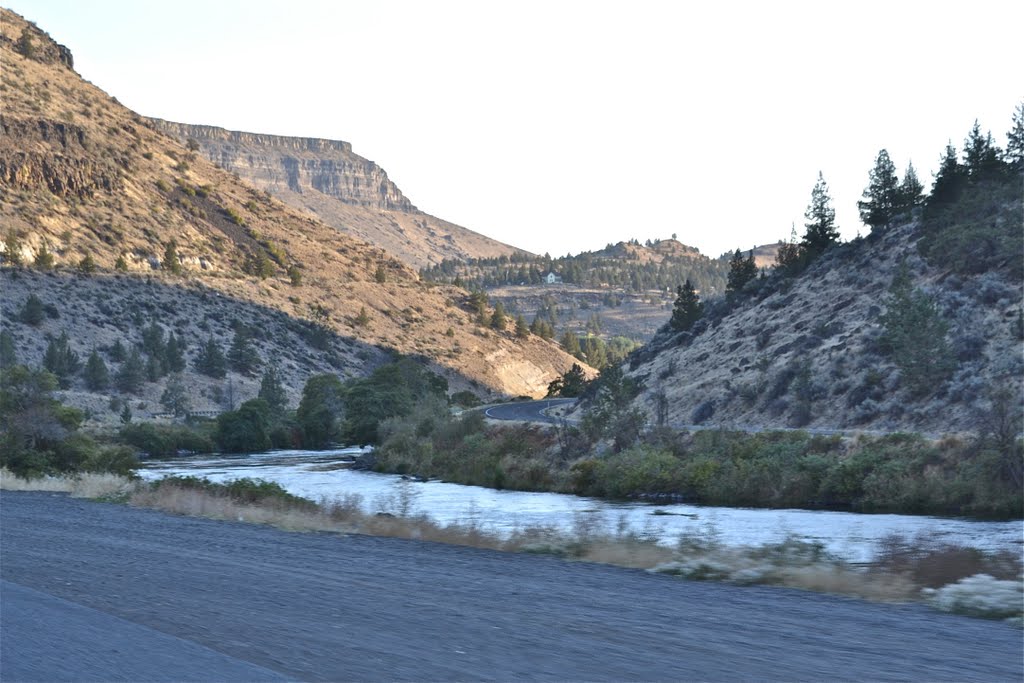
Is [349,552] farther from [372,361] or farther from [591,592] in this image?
[372,361]

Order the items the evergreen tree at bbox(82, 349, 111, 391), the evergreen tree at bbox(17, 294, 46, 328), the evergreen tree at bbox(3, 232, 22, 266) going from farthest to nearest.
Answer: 1. the evergreen tree at bbox(3, 232, 22, 266)
2. the evergreen tree at bbox(17, 294, 46, 328)
3. the evergreen tree at bbox(82, 349, 111, 391)

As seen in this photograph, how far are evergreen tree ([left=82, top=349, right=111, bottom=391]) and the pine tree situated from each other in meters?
60.1

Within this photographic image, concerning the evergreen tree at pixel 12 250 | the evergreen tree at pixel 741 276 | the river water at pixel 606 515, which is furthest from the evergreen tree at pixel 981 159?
the evergreen tree at pixel 12 250

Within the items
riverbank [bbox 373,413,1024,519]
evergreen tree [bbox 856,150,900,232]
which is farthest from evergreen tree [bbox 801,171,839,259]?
riverbank [bbox 373,413,1024,519]

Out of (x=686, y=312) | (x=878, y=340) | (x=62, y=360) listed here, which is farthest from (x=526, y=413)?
(x=62, y=360)

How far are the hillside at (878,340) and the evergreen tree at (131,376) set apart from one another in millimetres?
41137

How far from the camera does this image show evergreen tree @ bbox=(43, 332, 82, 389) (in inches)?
2936

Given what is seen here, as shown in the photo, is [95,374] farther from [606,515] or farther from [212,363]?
[606,515]

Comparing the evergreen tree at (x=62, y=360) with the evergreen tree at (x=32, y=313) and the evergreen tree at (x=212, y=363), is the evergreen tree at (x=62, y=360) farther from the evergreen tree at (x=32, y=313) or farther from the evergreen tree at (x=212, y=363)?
the evergreen tree at (x=212, y=363)

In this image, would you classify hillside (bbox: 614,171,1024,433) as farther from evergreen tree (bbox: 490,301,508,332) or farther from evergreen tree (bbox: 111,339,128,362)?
evergreen tree (bbox: 490,301,508,332)

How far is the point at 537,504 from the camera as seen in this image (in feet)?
113

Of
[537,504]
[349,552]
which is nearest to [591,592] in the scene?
[349,552]

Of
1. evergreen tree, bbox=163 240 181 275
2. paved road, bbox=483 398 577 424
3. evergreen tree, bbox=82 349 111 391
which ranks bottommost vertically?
paved road, bbox=483 398 577 424

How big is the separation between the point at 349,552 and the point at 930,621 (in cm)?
795
